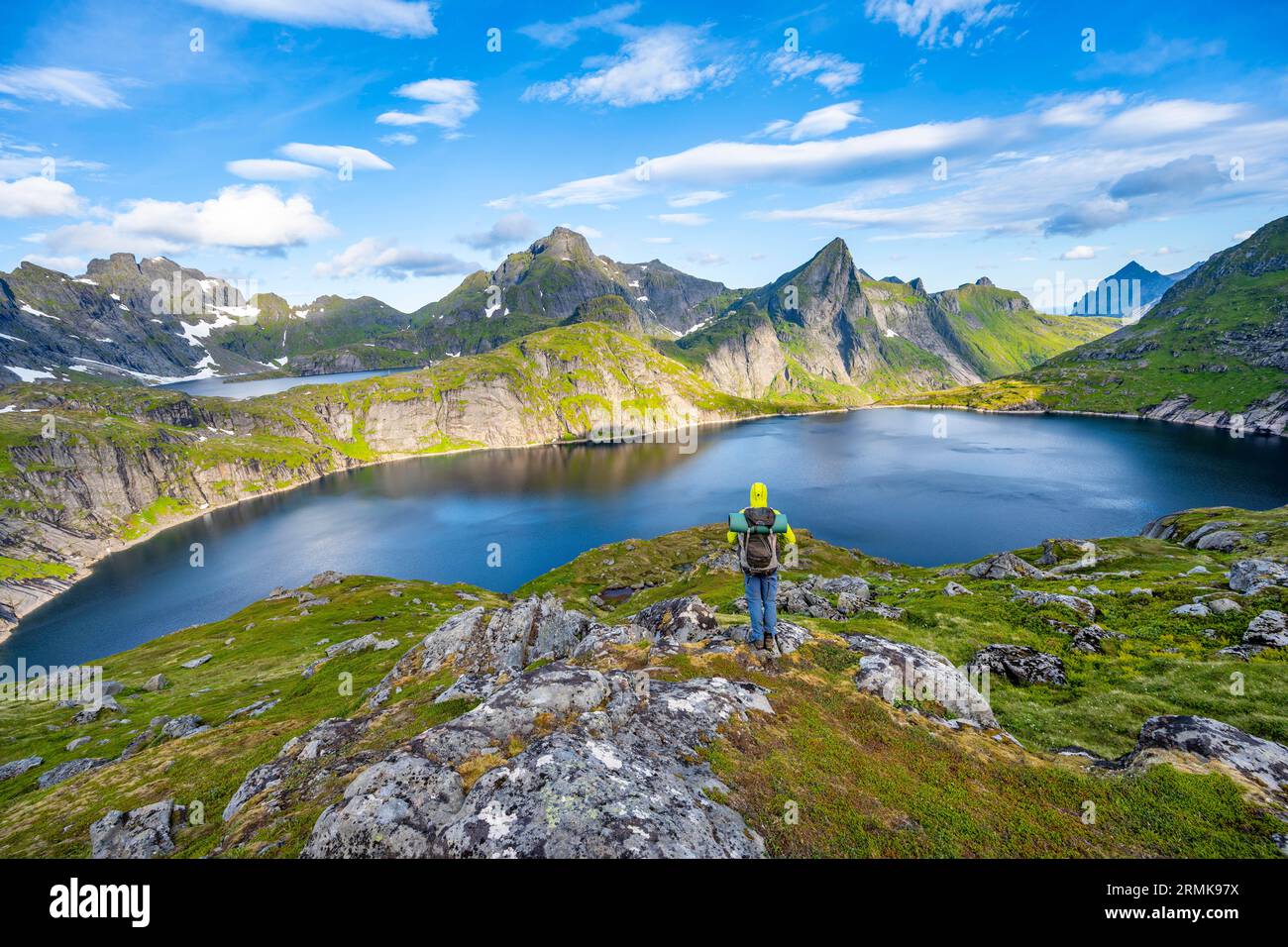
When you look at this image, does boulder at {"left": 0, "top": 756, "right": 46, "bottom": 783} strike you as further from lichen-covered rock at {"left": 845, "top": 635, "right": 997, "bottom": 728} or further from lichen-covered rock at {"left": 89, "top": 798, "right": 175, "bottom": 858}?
lichen-covered rock at {"left": 845, "top": 635, "right": 997, "bottom": 728}

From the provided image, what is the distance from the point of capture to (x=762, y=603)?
72.9 feet

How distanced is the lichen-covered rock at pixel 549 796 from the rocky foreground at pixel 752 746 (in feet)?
0.22

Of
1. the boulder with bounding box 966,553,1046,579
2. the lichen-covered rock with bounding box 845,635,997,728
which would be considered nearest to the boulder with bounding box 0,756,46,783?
the lichen-covered rock with bounding box 845,635,997,728

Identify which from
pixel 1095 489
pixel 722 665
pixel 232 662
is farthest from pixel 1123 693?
pixel 1095 489

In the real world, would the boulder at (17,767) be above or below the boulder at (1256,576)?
below

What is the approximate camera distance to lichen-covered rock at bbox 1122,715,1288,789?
14.2 m

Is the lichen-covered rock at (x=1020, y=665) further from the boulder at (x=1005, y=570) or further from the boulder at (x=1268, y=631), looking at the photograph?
the boulder at (x=1005, y=570)

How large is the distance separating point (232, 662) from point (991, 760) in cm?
7821

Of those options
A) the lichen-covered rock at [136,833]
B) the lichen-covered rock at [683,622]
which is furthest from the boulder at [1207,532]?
the lichen-covered rock at [136,833]

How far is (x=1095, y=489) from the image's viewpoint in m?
163

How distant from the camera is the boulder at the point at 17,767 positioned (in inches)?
1393

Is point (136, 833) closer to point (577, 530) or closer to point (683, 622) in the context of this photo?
point (683, 622)

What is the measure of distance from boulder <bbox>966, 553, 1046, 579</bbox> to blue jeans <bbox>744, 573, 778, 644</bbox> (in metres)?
47.0
